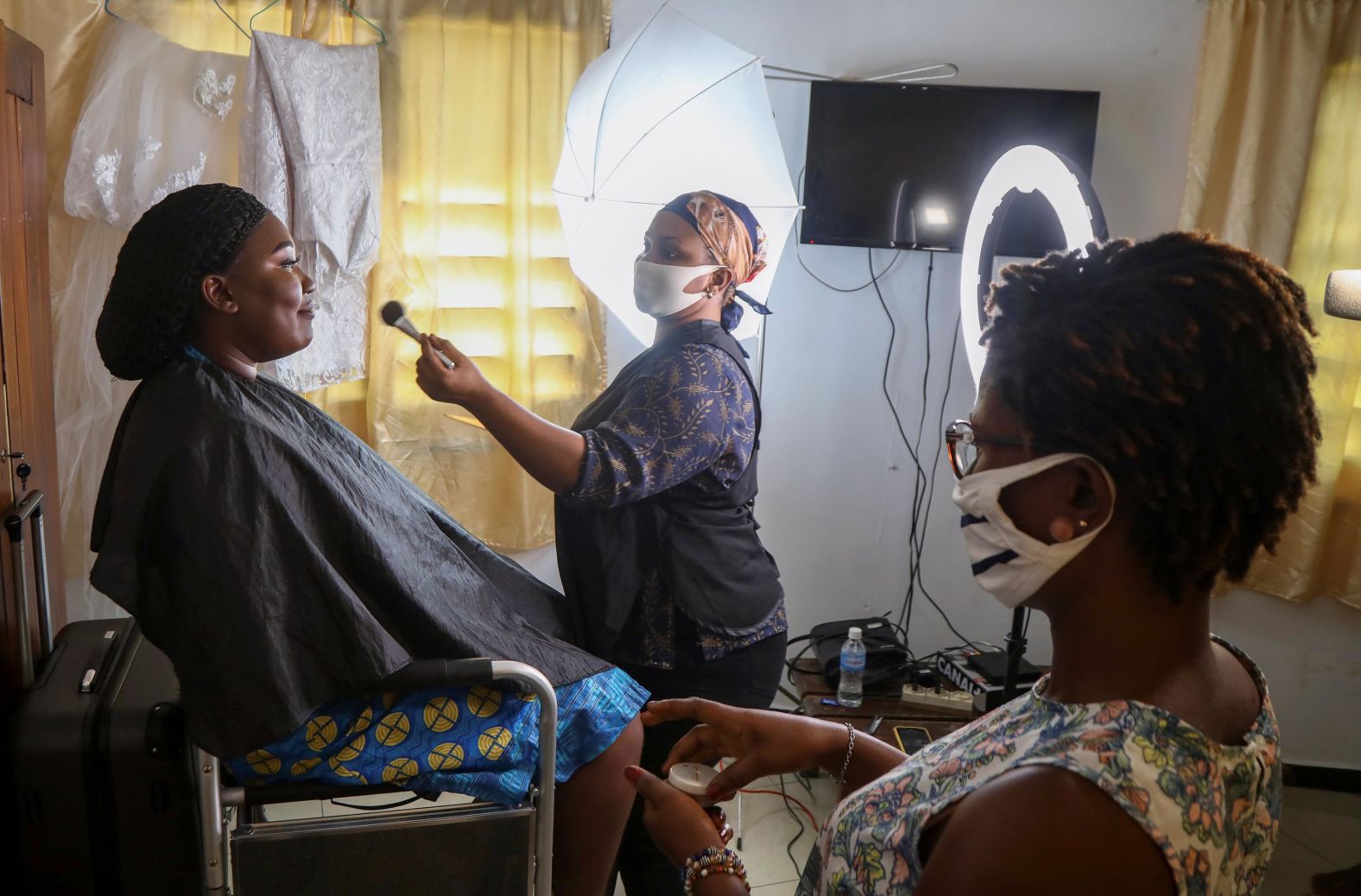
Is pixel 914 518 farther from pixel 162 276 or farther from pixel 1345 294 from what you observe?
pixel 162 276

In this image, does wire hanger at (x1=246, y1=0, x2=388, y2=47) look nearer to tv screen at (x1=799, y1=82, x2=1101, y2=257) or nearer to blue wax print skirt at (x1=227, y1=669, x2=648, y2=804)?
tv screen at (x1=799, y1=82, x2=1101, y2=257)

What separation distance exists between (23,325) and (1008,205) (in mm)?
1786

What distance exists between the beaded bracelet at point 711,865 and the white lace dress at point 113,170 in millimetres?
2030

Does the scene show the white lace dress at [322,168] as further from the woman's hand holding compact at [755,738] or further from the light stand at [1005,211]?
the woman's hand holding compact at [755,738]

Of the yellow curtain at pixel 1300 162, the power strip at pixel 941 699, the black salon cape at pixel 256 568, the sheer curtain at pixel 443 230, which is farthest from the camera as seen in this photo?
the yellow curtain at pixel 1300 162

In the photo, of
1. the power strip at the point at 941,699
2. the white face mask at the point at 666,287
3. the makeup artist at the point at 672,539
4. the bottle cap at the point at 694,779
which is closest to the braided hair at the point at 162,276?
the makeup artist at the point at 672,539

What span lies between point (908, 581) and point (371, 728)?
211 cm

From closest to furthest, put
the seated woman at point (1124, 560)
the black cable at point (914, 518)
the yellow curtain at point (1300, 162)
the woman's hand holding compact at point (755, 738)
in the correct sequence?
the seated woman at point (1124, 560) < the woman's hand holding compact at point (755, 738) < the yellow curtain at point (1300, 162) < the black cable at point (914, 518)

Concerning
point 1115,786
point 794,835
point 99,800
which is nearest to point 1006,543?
point 1115,786

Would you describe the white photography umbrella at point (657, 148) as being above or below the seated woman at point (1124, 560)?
above

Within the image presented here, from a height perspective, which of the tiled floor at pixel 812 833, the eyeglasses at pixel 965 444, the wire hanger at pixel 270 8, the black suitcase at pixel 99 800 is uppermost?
the wire hanger at pixel 270 8

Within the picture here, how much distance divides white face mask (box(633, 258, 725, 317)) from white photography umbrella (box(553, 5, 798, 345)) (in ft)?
1.05

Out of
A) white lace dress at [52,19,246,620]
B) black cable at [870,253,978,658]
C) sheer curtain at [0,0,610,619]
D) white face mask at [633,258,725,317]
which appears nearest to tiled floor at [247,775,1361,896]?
black cable at [870,253,978,658]

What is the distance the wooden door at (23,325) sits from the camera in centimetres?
171
